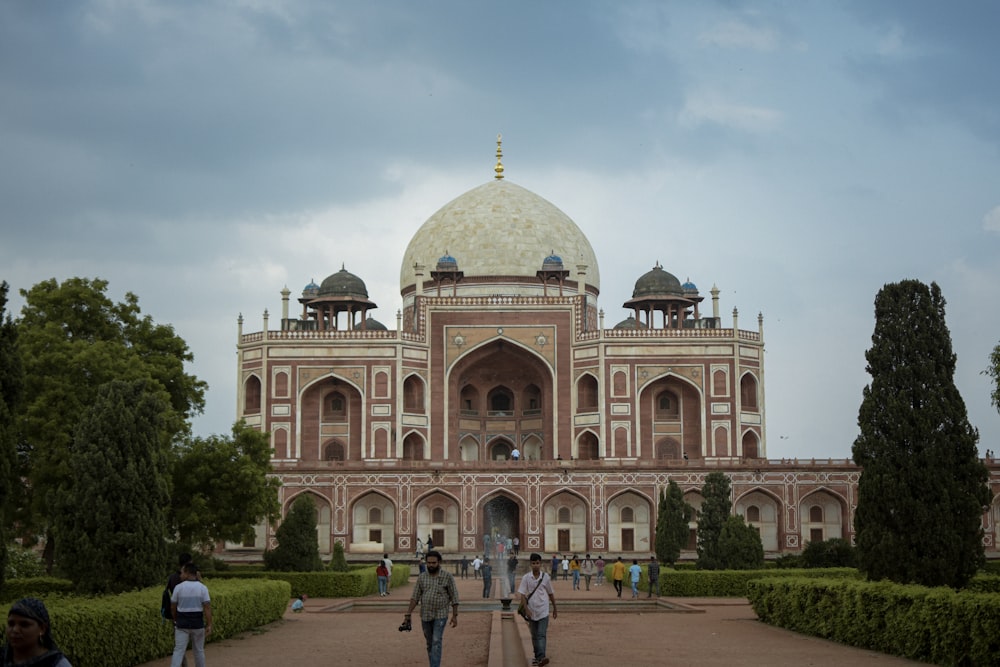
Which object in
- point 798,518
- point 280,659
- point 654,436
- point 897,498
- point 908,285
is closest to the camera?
point 280,659

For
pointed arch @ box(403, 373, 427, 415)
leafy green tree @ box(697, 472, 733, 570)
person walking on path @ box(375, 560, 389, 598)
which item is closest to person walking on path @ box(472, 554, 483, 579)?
leafy green tree @ box(697, 472, 733, 570)

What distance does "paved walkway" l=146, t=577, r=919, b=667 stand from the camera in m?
12.5

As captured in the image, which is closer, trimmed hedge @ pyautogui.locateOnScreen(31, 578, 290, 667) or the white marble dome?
trimmed hedge @ pyautogui.locateOnScreen(31, 578, 290, 667)

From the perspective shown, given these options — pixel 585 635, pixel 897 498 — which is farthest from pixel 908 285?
pixel 585 635

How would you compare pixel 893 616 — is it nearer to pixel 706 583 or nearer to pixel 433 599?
pixel 433 599

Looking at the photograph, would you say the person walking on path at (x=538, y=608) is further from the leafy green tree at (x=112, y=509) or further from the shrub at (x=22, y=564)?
the shrub at (x=22, y=564)

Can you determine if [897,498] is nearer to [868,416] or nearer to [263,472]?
[868,416]

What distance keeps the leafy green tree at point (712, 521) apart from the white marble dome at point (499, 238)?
22.8m

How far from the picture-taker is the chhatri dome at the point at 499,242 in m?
49.6

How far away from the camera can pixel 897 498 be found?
15.2m

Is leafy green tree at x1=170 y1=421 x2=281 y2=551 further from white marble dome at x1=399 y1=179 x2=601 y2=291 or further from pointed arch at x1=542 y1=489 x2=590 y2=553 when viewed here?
white marble dome at x1=399 y1=179 x2=601 y2=291

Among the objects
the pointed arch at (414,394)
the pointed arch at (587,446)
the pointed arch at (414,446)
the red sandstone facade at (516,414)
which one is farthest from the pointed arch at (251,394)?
the pointed arch at (587,446)

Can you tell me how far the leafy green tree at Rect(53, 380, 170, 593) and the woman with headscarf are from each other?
9702 millimetres

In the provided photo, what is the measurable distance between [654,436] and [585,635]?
2968cm
